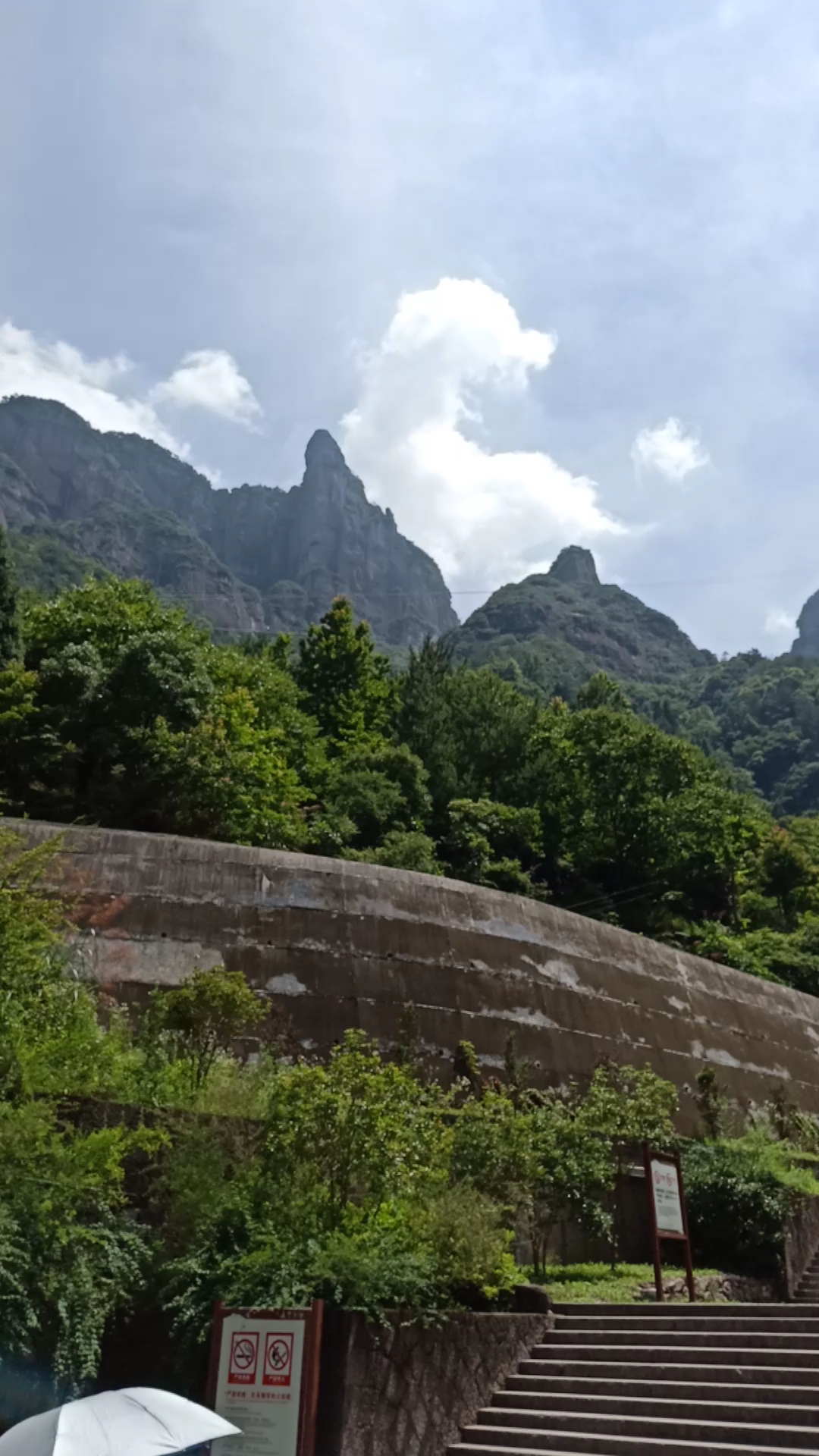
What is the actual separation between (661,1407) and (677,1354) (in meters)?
0.86

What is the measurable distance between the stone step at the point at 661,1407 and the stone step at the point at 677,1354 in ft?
1.59

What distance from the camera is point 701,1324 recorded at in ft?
31.7

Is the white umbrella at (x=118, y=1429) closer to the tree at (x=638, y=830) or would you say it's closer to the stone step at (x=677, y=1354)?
the stone step at (x=677, y=1354)

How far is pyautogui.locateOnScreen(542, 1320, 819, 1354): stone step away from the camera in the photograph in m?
8.92

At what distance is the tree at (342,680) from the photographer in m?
38.6

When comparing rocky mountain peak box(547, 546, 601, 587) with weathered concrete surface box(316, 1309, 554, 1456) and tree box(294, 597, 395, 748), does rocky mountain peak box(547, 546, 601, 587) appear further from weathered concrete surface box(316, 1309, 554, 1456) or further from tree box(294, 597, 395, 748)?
weathered concrete surface box(316, 1309, 554, 1456)

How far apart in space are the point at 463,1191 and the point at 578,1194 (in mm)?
3301

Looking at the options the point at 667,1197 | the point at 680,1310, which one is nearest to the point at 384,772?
the point at 667,1197

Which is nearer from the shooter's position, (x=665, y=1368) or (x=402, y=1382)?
(x=402, y=1382)

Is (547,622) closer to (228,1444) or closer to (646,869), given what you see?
(646,869)

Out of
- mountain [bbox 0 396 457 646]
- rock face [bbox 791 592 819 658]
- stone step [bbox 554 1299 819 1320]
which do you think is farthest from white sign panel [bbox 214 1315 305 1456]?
rock face [bbox 791 592 819 658]

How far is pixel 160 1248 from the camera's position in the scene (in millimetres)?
9125

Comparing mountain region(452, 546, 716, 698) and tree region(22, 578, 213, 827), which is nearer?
tree region(22, 578, 213, 827)

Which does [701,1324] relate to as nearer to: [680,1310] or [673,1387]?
[680,1310]
